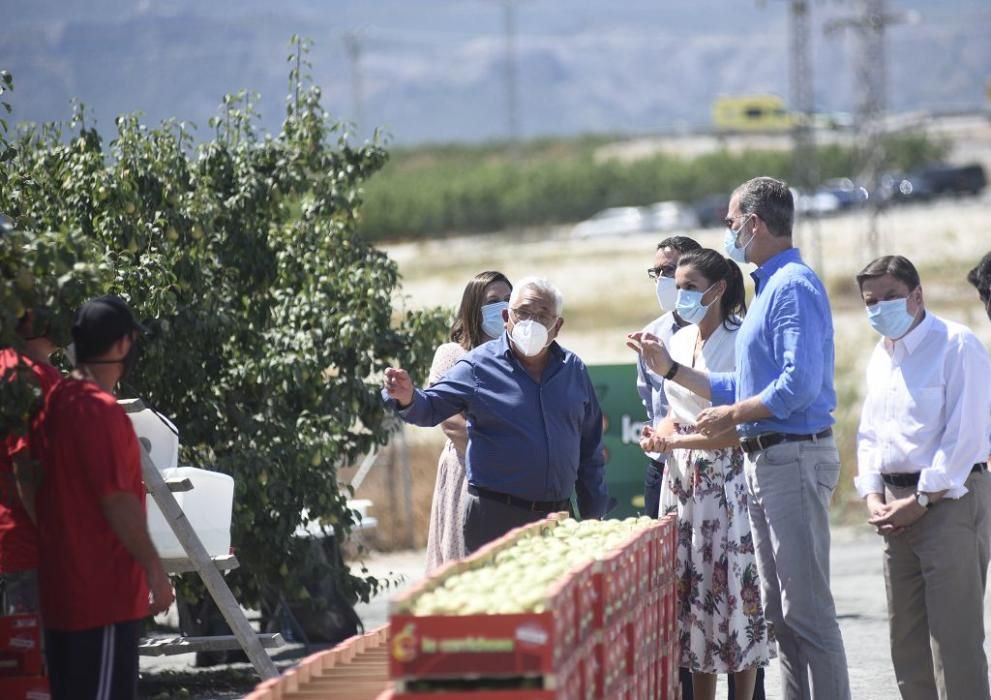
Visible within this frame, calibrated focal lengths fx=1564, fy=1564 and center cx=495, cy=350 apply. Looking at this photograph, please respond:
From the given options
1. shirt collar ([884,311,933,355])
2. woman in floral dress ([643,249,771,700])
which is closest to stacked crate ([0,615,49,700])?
woman in floral dress ([643,249,771,700])

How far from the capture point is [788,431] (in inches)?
251

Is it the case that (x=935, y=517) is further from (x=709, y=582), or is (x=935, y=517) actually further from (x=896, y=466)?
(x=709, y=582)

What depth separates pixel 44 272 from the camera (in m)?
5.87

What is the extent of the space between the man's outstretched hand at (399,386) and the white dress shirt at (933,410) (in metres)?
2.02

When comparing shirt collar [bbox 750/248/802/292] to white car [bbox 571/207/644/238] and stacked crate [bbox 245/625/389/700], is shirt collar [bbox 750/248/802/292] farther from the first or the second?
white car [bbox 571/207/644/238]

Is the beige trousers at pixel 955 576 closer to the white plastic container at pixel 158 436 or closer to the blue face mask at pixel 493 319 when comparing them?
the blue face mask at pixel 493 319

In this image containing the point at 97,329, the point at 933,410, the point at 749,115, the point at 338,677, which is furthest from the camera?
the point at 749,115

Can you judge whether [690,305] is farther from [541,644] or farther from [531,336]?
[541,644]

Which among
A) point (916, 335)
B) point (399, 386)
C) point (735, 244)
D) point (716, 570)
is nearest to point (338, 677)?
point (399, 386)

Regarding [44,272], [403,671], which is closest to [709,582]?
[403,671]

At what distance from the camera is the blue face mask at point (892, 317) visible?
665 cm

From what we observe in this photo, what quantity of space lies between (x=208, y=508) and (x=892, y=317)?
133 inches

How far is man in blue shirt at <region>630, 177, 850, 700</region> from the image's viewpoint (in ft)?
20.7

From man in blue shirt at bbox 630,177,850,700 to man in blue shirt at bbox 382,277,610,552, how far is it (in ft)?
2.70
